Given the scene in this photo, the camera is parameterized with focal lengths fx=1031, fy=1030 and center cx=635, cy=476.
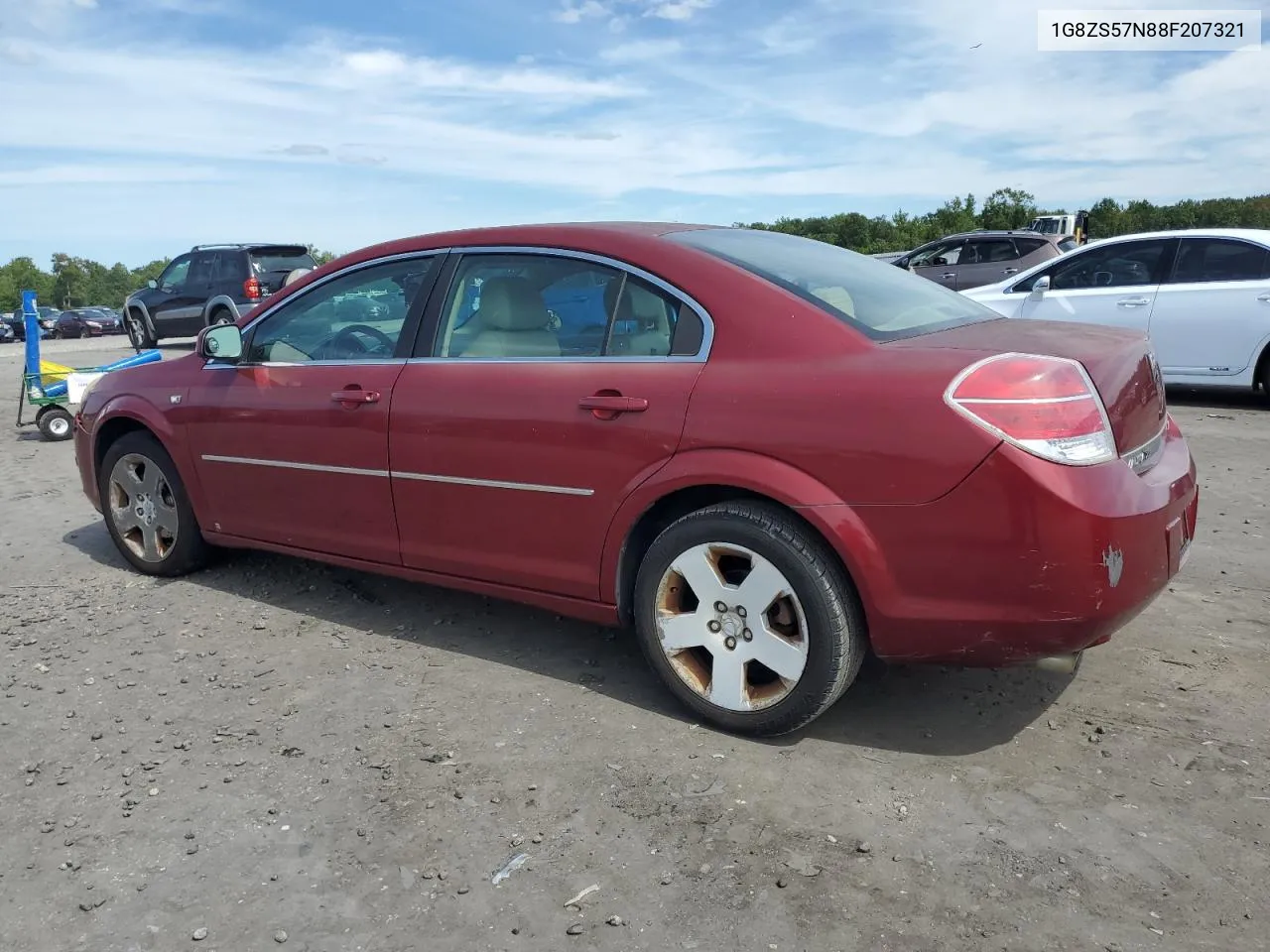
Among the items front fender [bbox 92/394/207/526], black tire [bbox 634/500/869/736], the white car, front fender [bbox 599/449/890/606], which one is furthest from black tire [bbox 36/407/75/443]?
the white car

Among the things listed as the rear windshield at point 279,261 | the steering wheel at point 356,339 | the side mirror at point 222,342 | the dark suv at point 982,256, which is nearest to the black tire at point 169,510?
the side mirror at point 222,342

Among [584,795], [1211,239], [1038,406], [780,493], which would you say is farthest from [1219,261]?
[584,795]

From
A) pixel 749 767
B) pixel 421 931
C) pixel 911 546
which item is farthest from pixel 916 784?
pixel 421 931

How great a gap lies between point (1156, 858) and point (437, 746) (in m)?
2.03

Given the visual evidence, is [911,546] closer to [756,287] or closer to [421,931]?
[756,287]

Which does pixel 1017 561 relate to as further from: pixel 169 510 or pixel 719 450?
pixel 169 510

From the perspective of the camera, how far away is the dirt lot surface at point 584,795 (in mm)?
2379

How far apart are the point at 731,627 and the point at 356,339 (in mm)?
2038

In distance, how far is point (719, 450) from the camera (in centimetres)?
311

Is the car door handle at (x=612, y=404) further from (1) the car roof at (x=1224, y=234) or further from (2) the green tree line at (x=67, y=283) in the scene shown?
(2) the green tree line at (x=67, y=283)

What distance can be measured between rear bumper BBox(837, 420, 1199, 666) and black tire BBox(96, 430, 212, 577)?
338 cm

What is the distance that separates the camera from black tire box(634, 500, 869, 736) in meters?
2.97

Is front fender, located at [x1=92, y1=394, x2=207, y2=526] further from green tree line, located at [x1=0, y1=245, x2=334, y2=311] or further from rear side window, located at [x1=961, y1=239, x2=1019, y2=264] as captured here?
green tree line, located at [x1=0, y1=245, x2=334, y2=311]

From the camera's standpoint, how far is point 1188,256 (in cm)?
866
